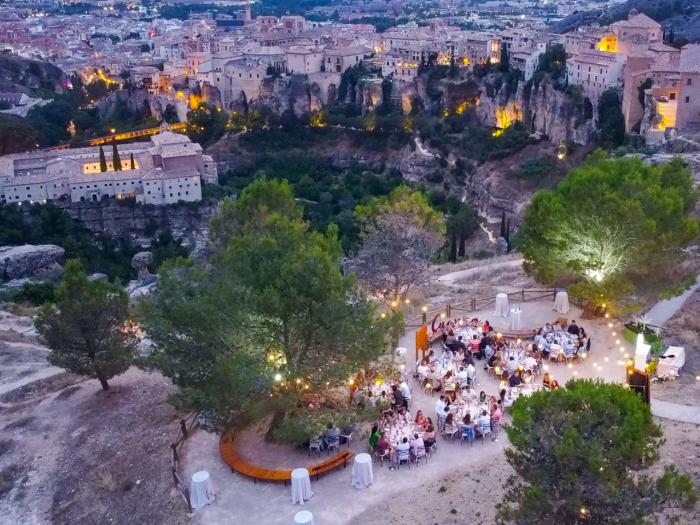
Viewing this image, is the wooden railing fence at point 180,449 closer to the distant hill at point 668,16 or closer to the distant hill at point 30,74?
the distant hill at point 668,16

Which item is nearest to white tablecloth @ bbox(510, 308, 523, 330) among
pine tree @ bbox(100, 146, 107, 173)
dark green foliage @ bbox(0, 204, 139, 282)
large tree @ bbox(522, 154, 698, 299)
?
large tree @ bbox(522, 154, 698, 299)

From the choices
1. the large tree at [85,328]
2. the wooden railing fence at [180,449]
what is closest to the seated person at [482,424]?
the wooden railing fence at [180,449]

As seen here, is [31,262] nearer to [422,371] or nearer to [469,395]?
[422,371]

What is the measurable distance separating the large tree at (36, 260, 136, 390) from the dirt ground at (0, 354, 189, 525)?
1.06 meters

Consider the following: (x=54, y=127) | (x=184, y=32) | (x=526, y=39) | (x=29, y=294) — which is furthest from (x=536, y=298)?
(x=184, y=32)

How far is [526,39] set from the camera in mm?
68375

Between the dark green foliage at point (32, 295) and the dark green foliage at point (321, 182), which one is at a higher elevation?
the dark green foliage at point (32, 295)

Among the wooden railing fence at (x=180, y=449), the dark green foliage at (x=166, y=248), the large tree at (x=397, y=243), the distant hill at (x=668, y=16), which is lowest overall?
the dark green foliage at (x=166, y=248)

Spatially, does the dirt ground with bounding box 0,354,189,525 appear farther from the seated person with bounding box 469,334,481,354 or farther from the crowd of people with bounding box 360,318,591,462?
the seated person with bounding box 469,334,481,354

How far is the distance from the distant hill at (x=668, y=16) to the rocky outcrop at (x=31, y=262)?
201 ft

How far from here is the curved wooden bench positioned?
546 inches

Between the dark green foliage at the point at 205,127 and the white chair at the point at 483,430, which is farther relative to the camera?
the dark green foliage at the point at 205,127

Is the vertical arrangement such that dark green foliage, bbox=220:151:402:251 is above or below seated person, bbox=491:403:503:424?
below

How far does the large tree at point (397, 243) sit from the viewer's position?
22.3 meters
